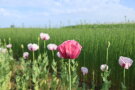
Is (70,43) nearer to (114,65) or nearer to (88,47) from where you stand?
(114,65)

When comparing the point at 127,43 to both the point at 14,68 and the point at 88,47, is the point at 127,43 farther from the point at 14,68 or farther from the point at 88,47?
the point at 14,68

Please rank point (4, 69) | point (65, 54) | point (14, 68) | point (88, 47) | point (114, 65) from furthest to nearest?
point (14, 68) < point (88, 47) < point (114, 65) < point (4, 69) < point (65, 54)

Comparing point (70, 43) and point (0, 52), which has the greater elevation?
point (70, 43)

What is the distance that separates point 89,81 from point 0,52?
62.1 inches

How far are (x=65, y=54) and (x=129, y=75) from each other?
246 cm

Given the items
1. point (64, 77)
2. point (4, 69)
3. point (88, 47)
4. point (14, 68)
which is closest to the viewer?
point (64, 77)

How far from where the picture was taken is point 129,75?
13.3 feet

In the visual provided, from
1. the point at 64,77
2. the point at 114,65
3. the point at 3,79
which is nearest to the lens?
the point at 64,77

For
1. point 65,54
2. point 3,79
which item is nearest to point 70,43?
point 65,54

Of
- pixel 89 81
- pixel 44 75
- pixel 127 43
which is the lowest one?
pixel 89 81

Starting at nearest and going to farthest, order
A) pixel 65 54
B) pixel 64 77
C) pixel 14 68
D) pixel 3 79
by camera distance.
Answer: pixel 65 54
pixel 64 77
pixel 3 79
pixel 14 68

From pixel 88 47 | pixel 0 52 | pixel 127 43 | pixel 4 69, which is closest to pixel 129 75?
pixel 127 43

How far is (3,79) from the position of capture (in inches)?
131

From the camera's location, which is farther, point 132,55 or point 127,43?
point 127,43
